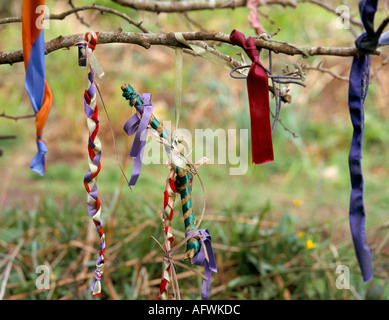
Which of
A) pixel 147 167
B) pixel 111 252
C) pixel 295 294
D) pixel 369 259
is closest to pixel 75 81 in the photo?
pixel 147 167

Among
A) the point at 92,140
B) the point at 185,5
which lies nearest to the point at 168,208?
the point at 92,140

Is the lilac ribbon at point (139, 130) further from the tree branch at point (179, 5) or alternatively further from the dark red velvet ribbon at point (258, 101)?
the tree branch at point (179, 5)

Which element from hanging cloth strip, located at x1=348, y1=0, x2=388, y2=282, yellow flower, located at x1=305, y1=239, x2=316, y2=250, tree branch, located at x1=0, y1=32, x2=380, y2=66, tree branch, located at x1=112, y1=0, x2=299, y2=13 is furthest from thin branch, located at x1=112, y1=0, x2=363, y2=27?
yellow flower, located at x1=305, y1=239, x2=316, y2=250

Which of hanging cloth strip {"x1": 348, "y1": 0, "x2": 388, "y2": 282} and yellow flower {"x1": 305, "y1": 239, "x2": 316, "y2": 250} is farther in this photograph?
yellow flower {"x1": 305, "y1": 239, "x2": 316, "y2": 250}

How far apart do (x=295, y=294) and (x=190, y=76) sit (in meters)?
2.04

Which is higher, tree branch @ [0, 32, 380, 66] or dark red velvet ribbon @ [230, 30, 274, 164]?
tree branch @ [0, 32, 380, 66]

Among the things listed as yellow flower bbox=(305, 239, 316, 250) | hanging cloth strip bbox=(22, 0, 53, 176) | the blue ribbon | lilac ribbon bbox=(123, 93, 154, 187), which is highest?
hanging cloth strip bbox=(22, 0, 53, 176)

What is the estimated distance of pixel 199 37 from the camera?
648 mm

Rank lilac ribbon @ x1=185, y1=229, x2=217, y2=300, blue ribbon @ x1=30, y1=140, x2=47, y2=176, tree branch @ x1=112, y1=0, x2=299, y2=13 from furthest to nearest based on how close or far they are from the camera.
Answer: tree branch @ x1=112, y1=0, x2=299, y2=13, lilac ribbon @ x1=185, y1=229, x2=217, y2=300, blue ribbon @ x1=30, y1=140, x2=47, y2=176

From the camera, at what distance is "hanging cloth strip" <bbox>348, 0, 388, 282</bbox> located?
0.58 metres

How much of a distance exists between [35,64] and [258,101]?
0.31 metres

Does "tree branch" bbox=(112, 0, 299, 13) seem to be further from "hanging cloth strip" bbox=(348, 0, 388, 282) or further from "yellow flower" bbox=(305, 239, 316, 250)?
"yellow flower" bbox=(305, 239, 316, 250)

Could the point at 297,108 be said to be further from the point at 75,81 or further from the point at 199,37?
the point at 199,37

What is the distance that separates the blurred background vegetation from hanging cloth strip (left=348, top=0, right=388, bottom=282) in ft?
1.15
